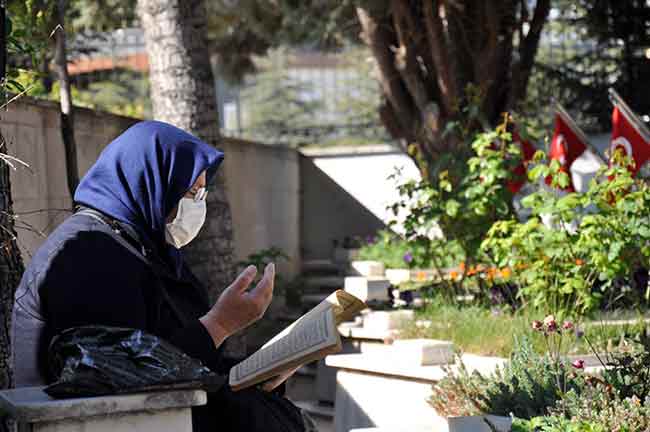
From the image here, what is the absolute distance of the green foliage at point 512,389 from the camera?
461 centimetres

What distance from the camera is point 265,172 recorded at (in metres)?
13.0

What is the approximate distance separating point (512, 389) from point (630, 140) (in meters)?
4.51

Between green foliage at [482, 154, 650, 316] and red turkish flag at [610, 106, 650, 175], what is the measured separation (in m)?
1.46

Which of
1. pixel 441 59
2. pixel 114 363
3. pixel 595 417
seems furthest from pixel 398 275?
pixel 114 363

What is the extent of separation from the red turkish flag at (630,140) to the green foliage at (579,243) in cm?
146

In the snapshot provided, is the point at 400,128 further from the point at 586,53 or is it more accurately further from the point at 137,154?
the point at 137,154

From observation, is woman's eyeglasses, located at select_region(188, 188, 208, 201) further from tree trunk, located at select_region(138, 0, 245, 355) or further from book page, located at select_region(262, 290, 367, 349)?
tree trunk, located at select_region(138, 0, 245, 355)

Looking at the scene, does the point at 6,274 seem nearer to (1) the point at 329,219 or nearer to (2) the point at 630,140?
(2) the point at 630,140

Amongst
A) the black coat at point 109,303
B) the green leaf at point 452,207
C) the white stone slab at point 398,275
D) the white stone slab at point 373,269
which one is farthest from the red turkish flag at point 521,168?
the black coat at point 109,303

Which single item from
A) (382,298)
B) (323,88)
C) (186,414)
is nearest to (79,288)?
(186,414)

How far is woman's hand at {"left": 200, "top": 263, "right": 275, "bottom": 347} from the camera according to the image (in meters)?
3.34

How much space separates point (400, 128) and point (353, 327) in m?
4.96

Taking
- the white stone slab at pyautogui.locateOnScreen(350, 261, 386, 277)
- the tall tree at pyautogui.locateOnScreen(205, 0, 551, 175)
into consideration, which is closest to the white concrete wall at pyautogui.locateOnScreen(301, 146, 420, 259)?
the tall tree at pyautogui.locateOnScreen(205, 0, 551, 175)

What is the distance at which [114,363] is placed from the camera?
291cm
